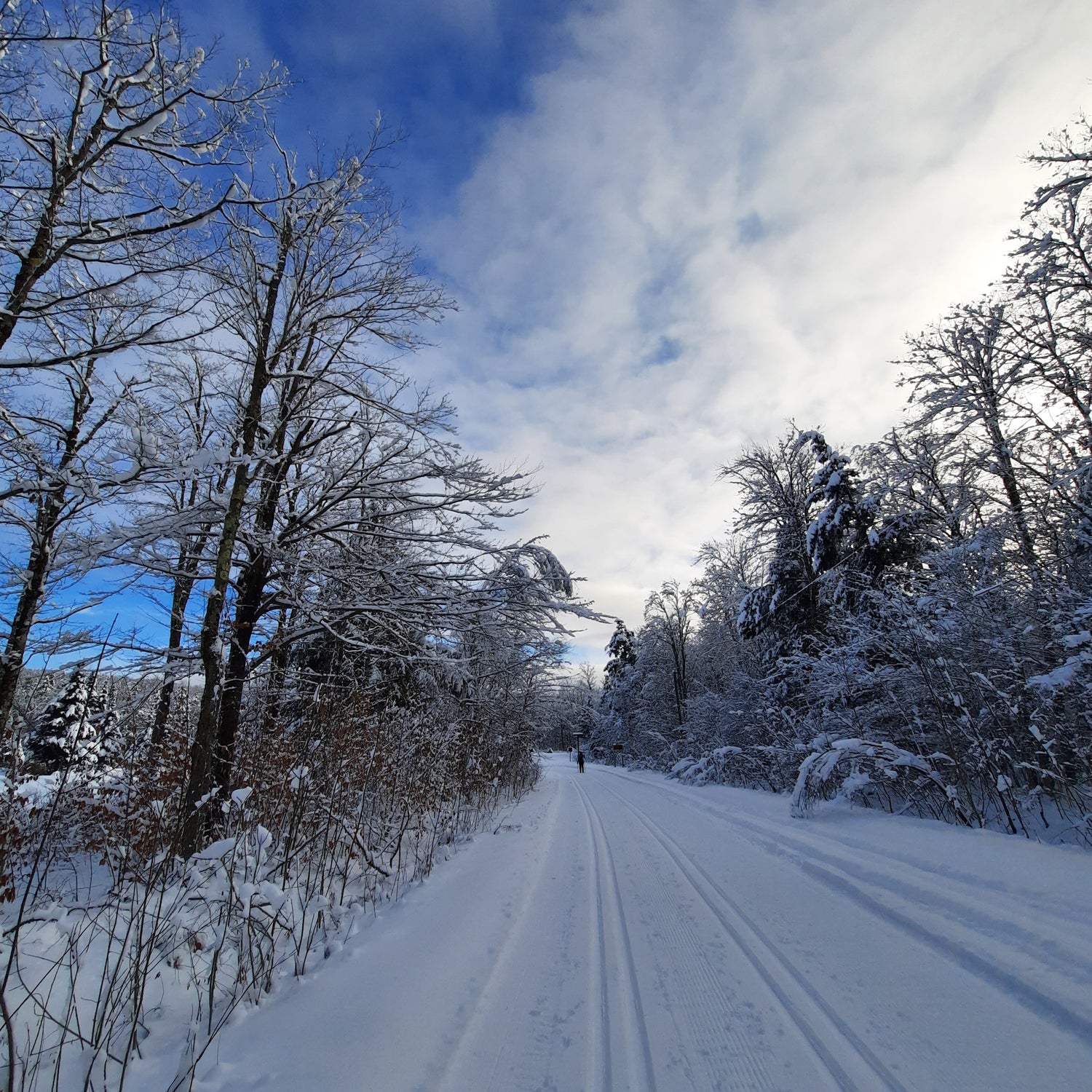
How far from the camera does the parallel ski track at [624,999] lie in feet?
7.15

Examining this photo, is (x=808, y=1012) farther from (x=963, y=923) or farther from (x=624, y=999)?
(x=963, y=923)

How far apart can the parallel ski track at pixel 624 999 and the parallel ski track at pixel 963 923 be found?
188 cm

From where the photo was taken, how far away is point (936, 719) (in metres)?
6.70

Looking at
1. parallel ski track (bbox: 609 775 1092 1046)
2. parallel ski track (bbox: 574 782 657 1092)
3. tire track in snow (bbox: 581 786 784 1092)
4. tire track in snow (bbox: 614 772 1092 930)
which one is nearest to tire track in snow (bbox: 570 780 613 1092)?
parallel ski track (bbox: 574 782 657 1092)

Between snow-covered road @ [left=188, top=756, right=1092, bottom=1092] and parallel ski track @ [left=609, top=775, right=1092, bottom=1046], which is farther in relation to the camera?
parallel ski track @ [left=609, top=775, right=1092, bottom=1046]

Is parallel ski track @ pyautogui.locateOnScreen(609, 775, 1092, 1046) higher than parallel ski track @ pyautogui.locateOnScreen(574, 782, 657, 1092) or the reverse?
higher

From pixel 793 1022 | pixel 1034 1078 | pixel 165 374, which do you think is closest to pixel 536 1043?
pixel 793 1022

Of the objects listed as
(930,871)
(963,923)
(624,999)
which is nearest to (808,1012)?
(624,999)

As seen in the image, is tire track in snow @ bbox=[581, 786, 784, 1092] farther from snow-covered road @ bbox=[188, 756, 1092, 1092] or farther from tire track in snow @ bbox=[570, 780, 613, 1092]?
tire track in snow @ bbox=[570, 780, 613, 1092]

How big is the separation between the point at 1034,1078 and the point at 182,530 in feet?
22.1

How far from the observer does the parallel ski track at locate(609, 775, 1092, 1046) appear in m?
2.46

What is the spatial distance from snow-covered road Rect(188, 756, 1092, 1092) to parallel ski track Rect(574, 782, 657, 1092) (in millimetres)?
15

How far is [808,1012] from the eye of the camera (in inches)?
101

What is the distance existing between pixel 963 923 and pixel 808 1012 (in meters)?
1.66
